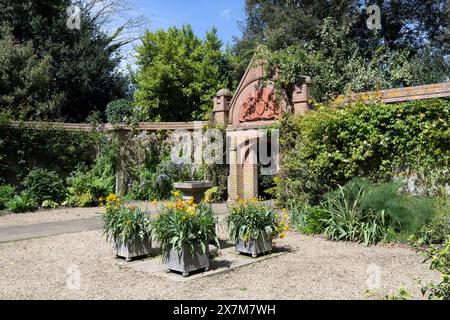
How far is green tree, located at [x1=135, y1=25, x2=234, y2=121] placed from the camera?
17984 millimetres

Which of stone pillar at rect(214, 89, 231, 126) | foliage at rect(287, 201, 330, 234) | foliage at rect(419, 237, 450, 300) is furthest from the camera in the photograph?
stone pillar at rect(214, 89, 231, 126)

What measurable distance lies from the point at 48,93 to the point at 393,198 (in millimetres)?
14638

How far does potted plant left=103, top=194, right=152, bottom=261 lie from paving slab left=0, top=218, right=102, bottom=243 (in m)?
2.70

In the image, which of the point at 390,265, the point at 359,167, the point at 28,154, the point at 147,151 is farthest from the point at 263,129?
the point at 28,154

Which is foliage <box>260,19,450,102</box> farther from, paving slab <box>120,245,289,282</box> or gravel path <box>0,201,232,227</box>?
paving slab <box>120,245,289,282</box>

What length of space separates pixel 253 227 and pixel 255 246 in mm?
284

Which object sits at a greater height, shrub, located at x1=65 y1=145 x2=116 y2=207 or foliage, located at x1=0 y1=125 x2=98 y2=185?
foliage, located at x1=0 y1=125 x2=98 y2=185

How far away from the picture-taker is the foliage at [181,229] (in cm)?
480

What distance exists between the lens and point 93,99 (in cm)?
1853

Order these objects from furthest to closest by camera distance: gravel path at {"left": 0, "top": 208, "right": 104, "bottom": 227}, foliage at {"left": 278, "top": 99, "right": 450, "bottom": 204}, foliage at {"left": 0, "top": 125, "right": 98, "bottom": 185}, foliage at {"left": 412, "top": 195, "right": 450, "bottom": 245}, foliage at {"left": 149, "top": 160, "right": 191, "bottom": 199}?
foliage at {"left": 149, "top": 160, "right": 191, "bottom": 199}
foliage at {"left": 0, "top": 125, "right": 98, "bottom": 185}
gravel path at {"left": 0, "top": 208, "right": 104, "bottom": 227}
foliage at {"left": 278, "top": 99, "right": 450, "bottom": 204}
foliage at {"left": 412, "top": 195, "right": 450, "bottom": 245}

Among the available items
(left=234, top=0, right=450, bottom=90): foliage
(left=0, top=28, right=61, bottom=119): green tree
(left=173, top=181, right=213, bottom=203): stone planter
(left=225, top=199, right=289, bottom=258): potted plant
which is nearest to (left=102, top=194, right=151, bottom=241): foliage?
(left=173, top=181, right=213, bottom=203): stone planter

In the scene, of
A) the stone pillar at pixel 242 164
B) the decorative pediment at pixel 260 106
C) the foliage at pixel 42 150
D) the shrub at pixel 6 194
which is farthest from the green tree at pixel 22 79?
the decorative pediment at pixel 260 106

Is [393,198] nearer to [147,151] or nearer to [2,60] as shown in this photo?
[147,151]

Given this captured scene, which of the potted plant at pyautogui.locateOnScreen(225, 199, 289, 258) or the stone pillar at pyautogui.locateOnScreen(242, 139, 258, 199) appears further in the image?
the stone pillar at pyautogui.locateOnScreen(242, 139, 258, 199)
